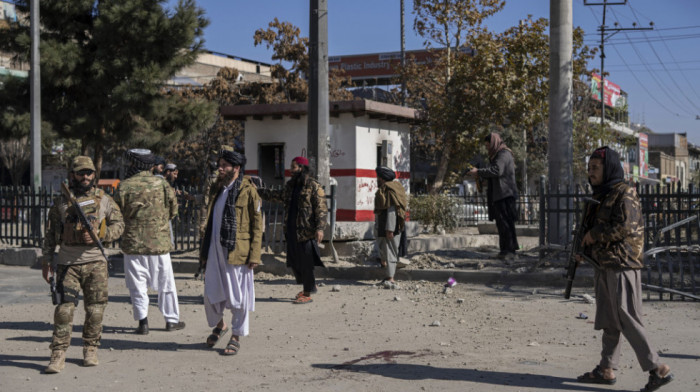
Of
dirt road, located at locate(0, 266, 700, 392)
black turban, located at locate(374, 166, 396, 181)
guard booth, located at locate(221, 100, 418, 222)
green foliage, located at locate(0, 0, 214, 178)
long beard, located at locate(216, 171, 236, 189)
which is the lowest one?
dirt road, located at locate(0, 266, 700, 392)

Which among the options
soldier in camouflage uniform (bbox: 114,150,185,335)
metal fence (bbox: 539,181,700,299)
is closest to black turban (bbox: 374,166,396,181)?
metal fence (bbox: 539,181,700,299)

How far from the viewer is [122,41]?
2197 cm

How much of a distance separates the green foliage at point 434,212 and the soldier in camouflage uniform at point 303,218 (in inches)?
389

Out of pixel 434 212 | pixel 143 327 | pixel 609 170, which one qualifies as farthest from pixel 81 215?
pixel 434 212

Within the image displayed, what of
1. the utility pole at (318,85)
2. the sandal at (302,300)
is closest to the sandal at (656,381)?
the sandal at (302,300)

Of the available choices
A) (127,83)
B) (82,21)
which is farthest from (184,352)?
(82,21)

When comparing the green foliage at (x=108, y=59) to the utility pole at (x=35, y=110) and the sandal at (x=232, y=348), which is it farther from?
the sandal at (x=232, y=348)

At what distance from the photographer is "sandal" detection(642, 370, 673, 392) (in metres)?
5.07

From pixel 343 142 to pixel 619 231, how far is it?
42.5 ft

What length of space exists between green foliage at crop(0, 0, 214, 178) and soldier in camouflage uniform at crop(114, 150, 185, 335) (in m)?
15.0

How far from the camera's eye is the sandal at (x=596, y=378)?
5.38 metres

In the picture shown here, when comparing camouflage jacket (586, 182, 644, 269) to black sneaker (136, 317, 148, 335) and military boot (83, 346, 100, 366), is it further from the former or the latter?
black sneaker (136, 317, 148, 335)

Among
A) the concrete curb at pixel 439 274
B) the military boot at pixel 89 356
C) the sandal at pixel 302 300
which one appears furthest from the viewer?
the concrete curb at pixel 439 274

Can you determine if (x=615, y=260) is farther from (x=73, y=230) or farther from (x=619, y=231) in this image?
(x=73, y=230)
